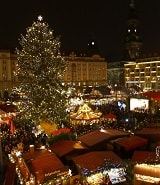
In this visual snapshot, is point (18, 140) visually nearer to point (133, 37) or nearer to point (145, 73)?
point (145, 73)

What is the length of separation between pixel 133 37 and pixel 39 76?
65.0 metres

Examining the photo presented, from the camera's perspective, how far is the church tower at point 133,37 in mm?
78375

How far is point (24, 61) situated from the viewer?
1988cm

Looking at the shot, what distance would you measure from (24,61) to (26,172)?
37.8 ft

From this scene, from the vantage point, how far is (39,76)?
1977 cm

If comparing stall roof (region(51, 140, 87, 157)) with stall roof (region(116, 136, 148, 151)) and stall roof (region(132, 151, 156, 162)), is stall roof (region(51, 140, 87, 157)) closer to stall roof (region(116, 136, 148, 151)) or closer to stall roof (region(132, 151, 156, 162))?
stall roof (region(116, 136, 148, 151))

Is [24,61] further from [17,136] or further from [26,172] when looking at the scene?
[26,172]

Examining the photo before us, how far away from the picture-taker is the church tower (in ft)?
257

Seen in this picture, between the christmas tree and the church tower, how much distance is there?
6186cm

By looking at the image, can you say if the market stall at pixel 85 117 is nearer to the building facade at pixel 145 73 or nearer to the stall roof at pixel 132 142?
the stall roof at pixel 132 142

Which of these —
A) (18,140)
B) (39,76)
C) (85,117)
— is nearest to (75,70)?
(39,76)

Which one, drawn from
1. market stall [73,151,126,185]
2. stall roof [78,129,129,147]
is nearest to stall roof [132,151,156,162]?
market stall [73,151,126,185]

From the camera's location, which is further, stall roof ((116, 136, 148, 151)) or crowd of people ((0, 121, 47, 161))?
crowd of people ((0, 121, 47, 161))

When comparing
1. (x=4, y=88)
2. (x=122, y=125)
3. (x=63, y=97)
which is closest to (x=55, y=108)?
(x=63, y=97)
